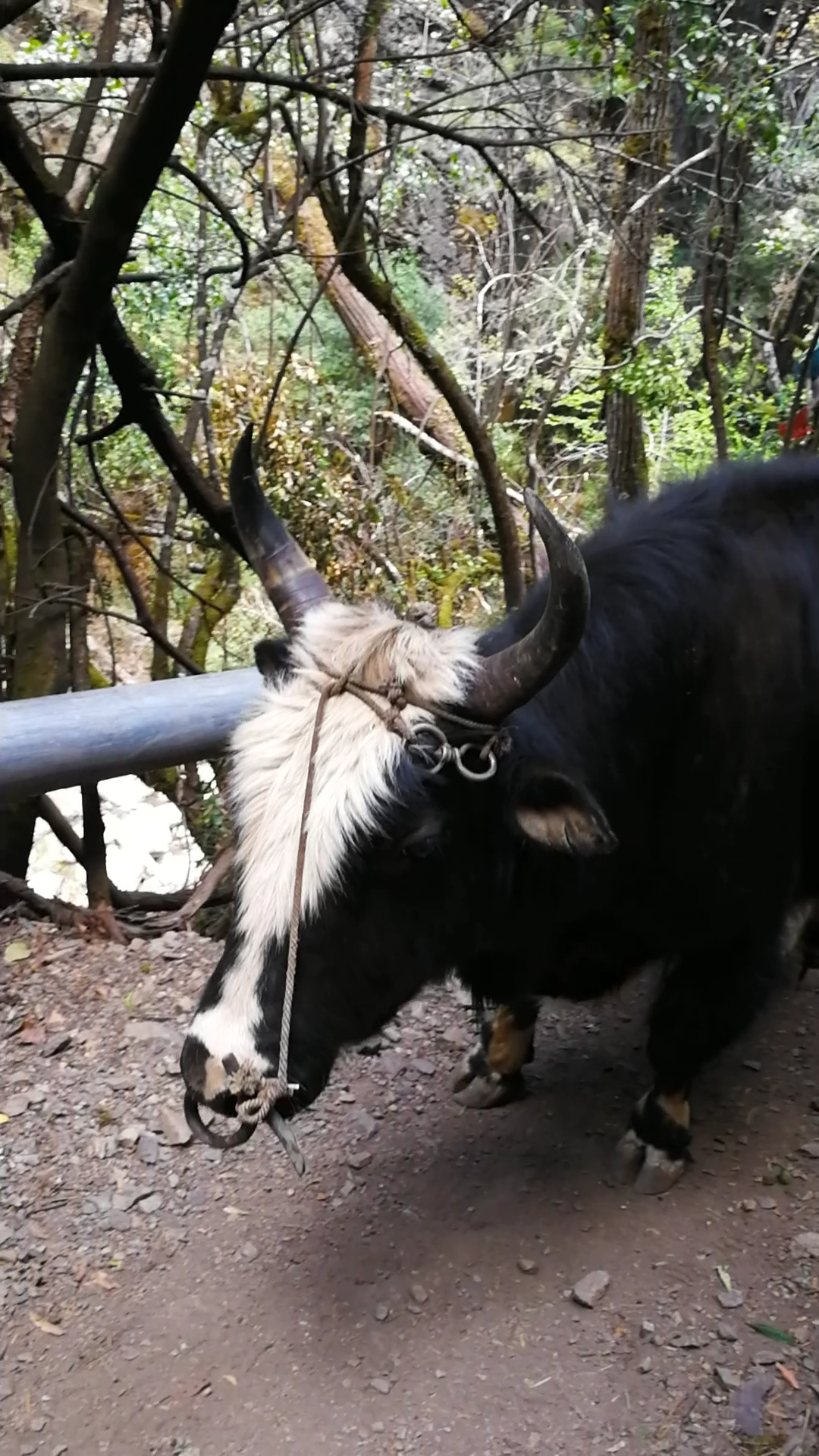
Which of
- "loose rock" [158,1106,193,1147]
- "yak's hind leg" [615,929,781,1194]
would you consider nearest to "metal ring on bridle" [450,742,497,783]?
"yak's hind leg" [615,929,781,1194]

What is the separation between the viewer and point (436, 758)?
2260 mm

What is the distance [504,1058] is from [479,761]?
4.15 feet

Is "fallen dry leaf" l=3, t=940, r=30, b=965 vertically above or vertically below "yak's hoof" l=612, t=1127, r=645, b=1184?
above

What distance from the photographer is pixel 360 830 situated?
2213mm

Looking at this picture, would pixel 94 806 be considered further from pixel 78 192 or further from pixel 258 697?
pixel 78 192

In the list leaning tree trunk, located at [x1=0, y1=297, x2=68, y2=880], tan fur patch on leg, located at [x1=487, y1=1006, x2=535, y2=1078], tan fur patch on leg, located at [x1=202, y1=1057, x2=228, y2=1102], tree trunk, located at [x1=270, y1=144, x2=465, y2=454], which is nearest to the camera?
tan fur patch on leg, located at [x1=202, y1=1057, x2=228, y2=1102]

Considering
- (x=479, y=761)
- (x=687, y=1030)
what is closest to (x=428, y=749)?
(x=479, y=761)

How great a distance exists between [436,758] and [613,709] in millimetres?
542

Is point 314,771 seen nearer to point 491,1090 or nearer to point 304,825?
point 304,825

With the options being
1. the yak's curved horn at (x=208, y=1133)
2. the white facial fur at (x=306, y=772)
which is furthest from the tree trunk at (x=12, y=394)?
the yak's curved horn at (x=208, y=1133)

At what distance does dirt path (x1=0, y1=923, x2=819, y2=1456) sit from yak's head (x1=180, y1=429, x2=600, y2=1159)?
61 centimetres

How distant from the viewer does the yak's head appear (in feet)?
7.16

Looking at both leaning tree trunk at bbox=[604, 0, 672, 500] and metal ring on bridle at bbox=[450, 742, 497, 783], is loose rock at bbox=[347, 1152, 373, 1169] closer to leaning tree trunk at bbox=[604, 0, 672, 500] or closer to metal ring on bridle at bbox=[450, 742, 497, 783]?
metal ring on bridle at bbox=[450, 742, 497, 783]

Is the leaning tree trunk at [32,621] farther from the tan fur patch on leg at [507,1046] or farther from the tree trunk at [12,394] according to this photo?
the tan fur patch on leg at [507,1046]
